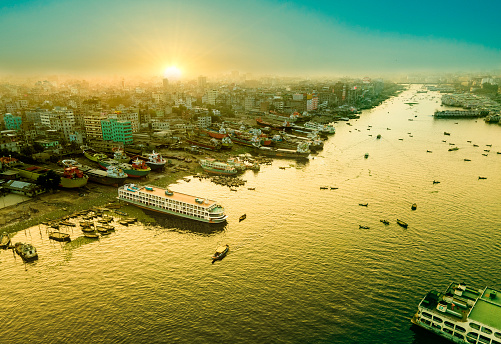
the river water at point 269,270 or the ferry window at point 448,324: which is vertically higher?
the ferry window at point 448,324

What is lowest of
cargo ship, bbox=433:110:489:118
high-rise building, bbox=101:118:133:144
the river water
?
the river water

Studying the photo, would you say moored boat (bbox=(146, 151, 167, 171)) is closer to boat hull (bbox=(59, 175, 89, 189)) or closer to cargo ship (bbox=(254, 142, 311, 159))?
boat hull (bbox=(59, 175, 89, 189))

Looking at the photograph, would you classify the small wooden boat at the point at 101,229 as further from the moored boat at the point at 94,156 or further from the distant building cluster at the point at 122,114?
the distant building cluster at the point at 122,114

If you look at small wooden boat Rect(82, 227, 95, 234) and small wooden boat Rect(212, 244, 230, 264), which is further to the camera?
small wooden boat Rect(82, 227, 95, 234)

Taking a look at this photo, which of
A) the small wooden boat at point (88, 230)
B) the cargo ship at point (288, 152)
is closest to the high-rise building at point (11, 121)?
the cargo ship at point (288, 152)

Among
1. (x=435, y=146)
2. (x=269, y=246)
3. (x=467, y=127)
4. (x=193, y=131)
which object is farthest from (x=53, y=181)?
(x=467, y=127)

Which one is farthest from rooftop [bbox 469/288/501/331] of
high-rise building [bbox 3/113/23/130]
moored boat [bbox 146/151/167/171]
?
high-rise building [bbox 3/113/23/130]

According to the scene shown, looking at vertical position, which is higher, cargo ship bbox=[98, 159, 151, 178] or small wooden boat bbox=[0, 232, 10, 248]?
cargo ship bbox=[98, 159, 151, 178]
